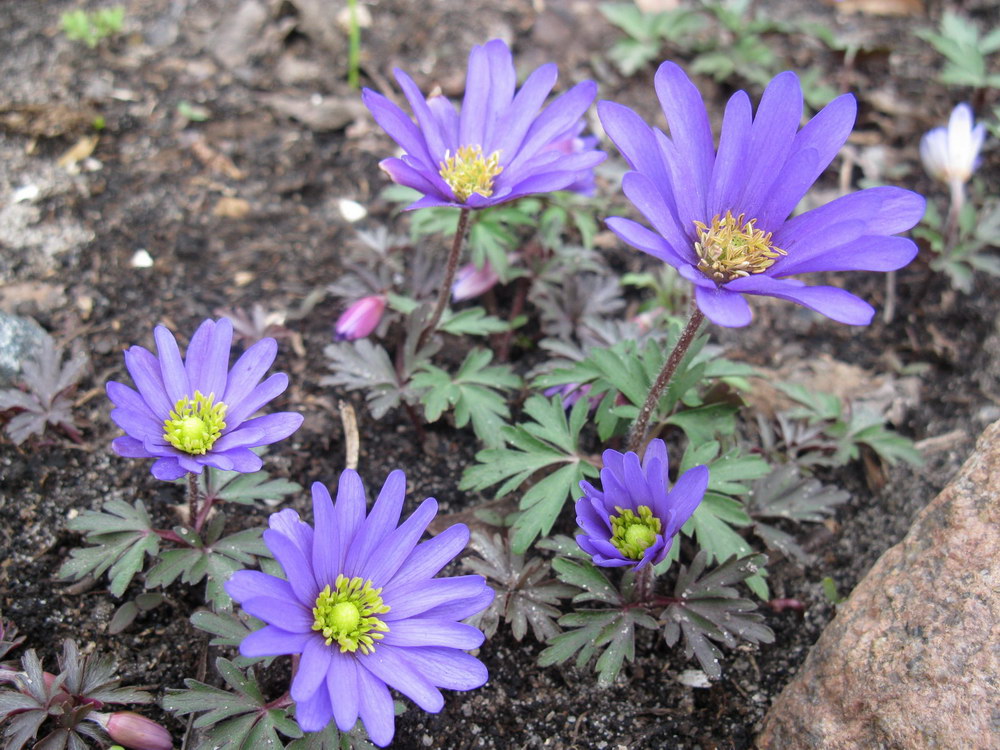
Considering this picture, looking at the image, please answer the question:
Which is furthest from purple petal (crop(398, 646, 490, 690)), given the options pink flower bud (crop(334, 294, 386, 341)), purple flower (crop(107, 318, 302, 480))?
pink flower bud (crop(334, 294, 386, 341))

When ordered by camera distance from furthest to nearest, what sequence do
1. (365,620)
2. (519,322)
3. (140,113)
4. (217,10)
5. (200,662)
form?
(217,10)
(140,113)
(519,322)
(200,662)
(365,620)

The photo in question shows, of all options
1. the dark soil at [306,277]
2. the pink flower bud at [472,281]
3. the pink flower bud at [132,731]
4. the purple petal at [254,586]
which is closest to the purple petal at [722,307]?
the purple petal at [254,586]

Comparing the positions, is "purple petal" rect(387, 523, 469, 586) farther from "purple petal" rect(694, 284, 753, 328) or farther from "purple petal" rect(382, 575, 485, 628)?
"purple petal" rect(694, 284, 753, 328)

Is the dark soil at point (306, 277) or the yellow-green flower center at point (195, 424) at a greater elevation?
the yellow-green flower center at point (195, 424)

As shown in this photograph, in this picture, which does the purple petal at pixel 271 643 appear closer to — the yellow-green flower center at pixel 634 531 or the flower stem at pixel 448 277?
the yellow-green flower center at pixel 634 531

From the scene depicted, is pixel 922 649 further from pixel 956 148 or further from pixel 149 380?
pixel 956 148

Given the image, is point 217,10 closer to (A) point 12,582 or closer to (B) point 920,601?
(A) point 12,582

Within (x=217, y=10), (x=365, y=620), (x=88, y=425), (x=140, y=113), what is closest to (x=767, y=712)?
(x=365, y=620)
